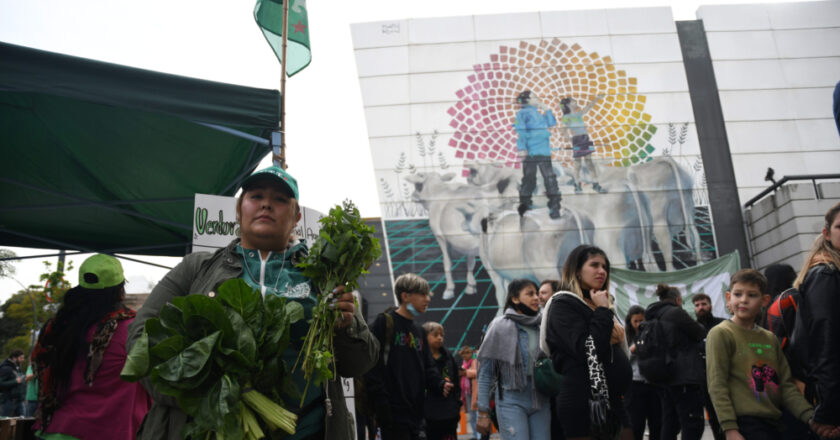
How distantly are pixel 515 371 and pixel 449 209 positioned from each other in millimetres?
13930

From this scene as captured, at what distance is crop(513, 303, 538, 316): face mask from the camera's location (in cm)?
445

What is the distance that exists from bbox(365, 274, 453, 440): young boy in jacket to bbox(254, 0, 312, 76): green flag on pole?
8.99ft

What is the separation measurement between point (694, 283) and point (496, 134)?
713cm

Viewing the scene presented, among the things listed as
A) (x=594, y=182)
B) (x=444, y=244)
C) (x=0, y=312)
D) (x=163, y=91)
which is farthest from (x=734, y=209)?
(x=0, y=312)

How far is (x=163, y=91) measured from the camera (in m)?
3.71

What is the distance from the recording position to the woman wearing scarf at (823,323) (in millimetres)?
2566

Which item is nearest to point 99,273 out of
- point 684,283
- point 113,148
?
point 113,148

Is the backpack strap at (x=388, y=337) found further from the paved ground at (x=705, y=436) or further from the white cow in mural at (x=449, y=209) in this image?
the white cow in mural at (x=449, y=209)

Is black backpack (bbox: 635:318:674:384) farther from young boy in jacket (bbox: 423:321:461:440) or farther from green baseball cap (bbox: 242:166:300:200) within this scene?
green baseball cap (bbox: 242:166:300:200)

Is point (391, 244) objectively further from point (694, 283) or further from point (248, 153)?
point (248, 153)

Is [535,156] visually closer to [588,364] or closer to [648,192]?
[648,192]

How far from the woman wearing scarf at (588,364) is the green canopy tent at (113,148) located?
7.94 feet

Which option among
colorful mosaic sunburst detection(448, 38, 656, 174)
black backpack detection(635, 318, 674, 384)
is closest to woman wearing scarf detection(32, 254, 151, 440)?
black backpack detection(635, 318, 674, 384)

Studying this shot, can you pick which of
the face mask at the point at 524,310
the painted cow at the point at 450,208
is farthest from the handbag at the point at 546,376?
the painted cow at the point at 450,208
